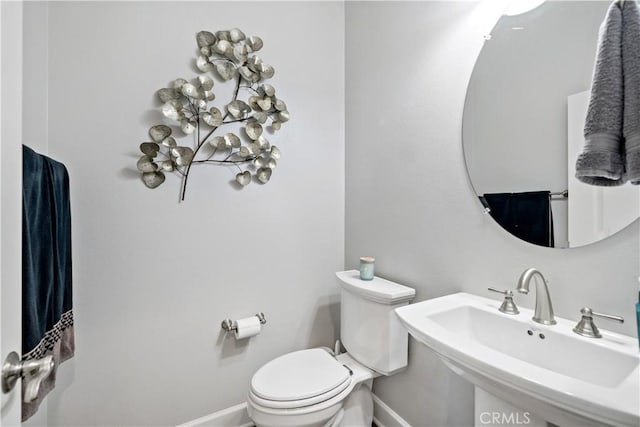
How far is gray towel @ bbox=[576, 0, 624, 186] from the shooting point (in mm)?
717

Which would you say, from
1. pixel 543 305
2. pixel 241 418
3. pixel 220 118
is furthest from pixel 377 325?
pixel 220 118

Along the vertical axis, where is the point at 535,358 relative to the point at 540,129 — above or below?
below

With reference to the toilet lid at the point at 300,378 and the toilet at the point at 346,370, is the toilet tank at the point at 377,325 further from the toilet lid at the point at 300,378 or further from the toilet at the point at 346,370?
the toilet lid at the point at 300,378

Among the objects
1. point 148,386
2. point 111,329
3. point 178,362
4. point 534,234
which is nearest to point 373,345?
point 534,234

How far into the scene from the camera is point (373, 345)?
4.50 feet

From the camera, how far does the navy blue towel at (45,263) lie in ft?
2.95

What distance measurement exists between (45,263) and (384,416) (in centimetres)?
169

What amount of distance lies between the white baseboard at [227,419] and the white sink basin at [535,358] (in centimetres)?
118

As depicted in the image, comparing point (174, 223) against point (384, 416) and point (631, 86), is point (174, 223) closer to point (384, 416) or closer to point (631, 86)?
point (384, 416)

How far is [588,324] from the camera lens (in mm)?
817

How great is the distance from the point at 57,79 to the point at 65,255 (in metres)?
0.73
